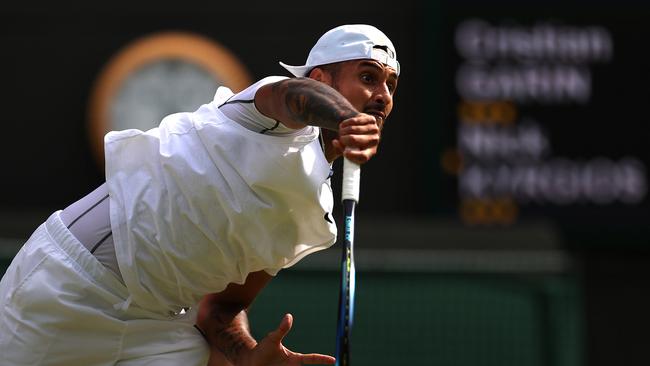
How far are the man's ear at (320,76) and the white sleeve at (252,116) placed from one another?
0.21 meters

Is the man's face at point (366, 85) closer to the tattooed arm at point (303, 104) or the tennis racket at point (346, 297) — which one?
the tattooed arm at point (303, 104)

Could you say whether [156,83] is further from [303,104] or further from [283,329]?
[303,104]

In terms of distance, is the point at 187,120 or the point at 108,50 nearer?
the point at 187,120

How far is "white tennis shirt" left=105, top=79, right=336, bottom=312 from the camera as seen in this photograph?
3.84 m

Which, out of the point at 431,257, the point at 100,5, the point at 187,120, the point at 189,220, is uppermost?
the point at 100,5

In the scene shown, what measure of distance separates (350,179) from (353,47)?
2.06ft

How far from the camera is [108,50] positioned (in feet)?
28.5

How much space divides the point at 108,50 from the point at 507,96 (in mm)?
2370

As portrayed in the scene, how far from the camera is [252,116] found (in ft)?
12.6

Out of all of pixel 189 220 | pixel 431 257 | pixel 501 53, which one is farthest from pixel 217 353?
pixel 501 53

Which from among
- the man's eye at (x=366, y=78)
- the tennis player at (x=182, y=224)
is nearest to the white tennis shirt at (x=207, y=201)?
the tennis player at (x=182, y=224)

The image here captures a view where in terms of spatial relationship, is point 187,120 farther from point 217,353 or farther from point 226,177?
point 217,353

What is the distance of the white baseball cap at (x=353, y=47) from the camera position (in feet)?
13.1

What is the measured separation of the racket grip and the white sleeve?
0.36 meters
